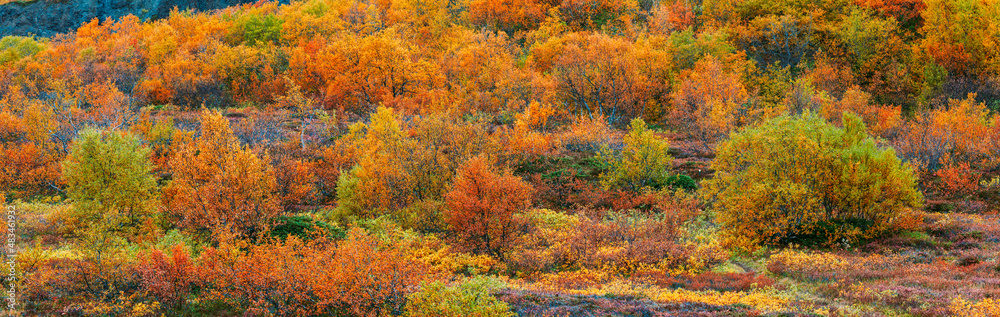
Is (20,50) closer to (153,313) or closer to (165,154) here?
(165,154)

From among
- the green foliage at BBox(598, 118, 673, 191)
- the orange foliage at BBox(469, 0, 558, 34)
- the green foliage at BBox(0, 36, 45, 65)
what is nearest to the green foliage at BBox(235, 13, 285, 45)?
the orange foliage at BBox(469, 0, 558, 34)

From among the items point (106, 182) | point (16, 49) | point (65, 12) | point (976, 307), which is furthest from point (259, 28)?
point (976, 307)

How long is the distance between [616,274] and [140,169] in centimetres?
2645

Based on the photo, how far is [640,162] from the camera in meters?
36.9

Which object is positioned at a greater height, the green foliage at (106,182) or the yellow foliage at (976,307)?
the yellow foliage at (976,307)

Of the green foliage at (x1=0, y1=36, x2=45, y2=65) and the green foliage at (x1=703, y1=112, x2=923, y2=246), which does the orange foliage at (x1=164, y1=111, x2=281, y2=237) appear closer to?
the green foliage at (x1=703, y1=112, x2=923, y2=246)

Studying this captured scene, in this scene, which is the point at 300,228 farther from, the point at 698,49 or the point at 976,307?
the point at 698,49

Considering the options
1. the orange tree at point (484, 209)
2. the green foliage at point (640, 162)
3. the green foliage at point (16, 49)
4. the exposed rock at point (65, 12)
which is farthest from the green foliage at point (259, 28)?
the orange tree at point (484, 209)

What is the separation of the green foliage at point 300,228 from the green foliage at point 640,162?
1722 centimetres

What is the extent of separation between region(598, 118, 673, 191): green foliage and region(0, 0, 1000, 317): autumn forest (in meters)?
0.20

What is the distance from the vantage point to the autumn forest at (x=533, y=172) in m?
20.1

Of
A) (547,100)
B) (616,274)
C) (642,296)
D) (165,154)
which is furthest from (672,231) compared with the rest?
(165,154)

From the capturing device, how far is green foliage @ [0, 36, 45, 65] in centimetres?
7731

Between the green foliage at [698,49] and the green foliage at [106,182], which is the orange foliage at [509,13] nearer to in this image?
the green foliage at [698,49]
